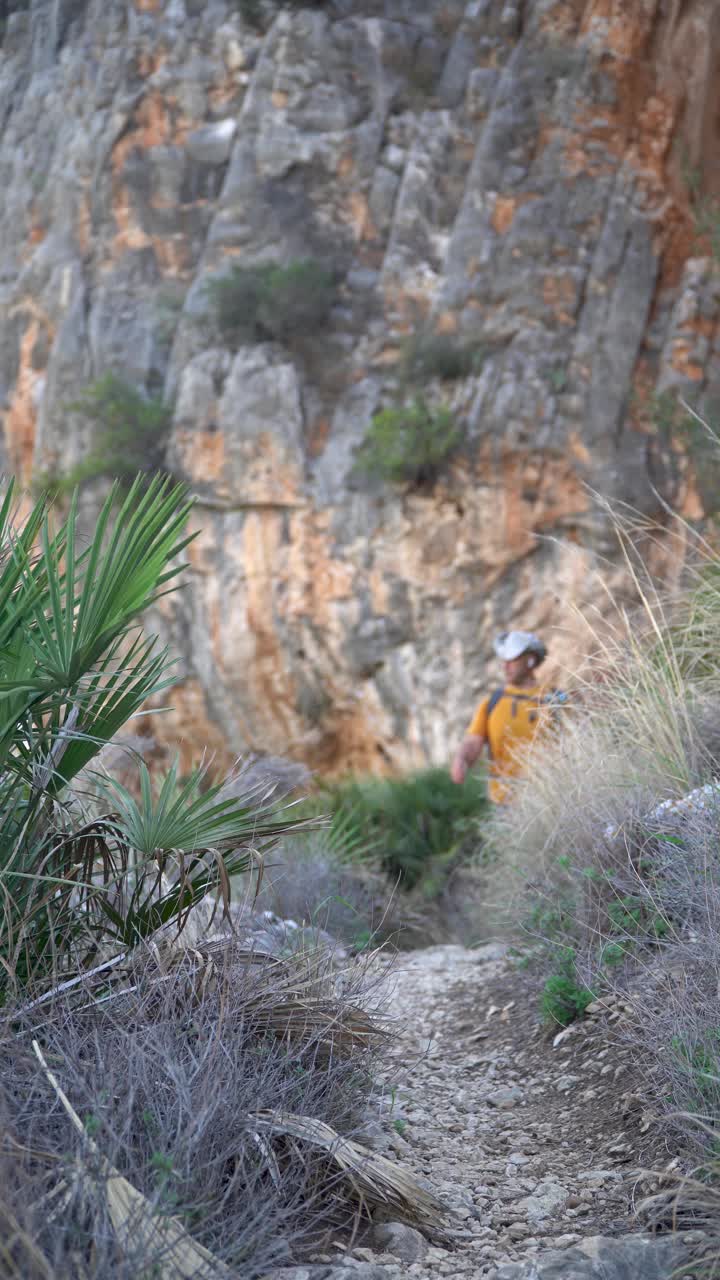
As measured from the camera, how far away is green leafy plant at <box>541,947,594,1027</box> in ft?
10.3

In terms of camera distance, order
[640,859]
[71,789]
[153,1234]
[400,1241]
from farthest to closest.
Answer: [640,859]
[71,789]
[400,1241]
[153,1234]

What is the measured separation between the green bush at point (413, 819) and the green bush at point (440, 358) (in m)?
5.86

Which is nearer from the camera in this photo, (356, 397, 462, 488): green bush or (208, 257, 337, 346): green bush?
(356, 397, 462, 488): green bush

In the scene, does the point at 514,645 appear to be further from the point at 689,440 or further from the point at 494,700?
the point at 689,440

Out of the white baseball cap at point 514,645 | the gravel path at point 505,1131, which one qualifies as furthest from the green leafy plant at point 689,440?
the gravel path at point 505,1131

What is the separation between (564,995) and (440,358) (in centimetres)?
1018

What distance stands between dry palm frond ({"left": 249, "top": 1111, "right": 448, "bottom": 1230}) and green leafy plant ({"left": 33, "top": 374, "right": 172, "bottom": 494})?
12275 millimetres

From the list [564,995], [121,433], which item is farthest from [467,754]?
[121,433]

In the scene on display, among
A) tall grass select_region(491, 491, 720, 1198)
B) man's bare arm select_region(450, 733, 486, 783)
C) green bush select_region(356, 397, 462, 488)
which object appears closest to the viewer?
tall grass select_region(491, 491, 720, 1198)

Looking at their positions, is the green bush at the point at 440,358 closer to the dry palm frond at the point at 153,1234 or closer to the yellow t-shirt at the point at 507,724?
the yellow t-shirt at the point at 507,724

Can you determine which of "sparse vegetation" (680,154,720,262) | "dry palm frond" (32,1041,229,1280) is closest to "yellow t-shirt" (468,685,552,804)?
"dry palm frond" (32,1041,229,1280)

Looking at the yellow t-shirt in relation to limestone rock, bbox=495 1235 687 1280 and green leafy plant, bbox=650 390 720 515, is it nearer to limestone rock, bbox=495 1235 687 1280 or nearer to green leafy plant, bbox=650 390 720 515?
limestone rock, bbox=495 1235 687 1280

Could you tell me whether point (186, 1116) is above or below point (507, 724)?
above

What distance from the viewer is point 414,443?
39.8ft
